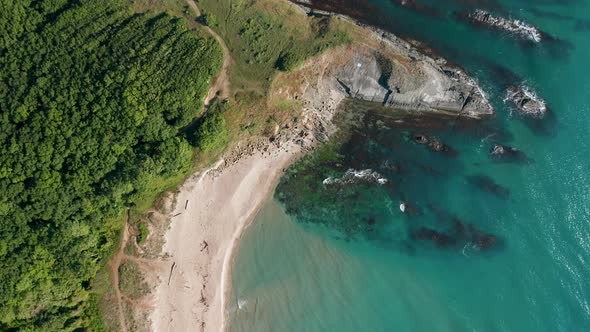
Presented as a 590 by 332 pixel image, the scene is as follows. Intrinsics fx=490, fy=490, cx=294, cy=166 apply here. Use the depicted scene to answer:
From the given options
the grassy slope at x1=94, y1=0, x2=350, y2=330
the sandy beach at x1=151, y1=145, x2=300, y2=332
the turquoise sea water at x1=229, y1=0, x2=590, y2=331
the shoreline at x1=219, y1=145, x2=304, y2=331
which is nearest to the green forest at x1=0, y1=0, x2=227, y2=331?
the grassy slope at x1=94, y1=0, x2=350, y2=330

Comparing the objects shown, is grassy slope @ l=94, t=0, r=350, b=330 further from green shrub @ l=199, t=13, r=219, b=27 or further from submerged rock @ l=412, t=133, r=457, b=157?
submerged rock @ l=412, t=133, r=457, b=157

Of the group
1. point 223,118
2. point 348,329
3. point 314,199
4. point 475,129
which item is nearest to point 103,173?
point 223,118

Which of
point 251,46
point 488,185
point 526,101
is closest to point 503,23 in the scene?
point 526,101

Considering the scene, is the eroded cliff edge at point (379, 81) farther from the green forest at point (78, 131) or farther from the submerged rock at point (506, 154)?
the green forest at point (78, 131)

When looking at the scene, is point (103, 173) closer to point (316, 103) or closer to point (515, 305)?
point (316, 103)

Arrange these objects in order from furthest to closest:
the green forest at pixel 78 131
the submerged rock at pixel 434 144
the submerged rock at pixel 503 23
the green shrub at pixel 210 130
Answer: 1. the submerged rock at pixel 503 23
2. the submerged rock at pixel 434 144
3. the green shrub at pixel 210 130
4. the green forest at pixel 78 131

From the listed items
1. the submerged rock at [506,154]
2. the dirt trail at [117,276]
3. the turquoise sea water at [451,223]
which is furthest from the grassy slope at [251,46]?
the submerged rock at [506,154]

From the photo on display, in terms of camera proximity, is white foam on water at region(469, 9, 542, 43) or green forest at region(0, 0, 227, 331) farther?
white foam on water at region(469, 9, 542, 43)
